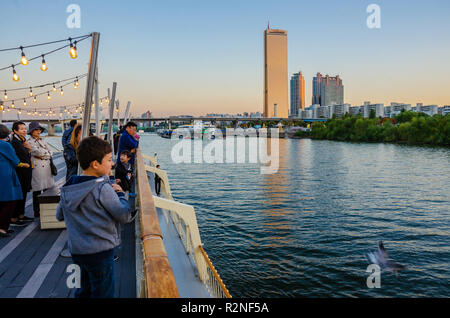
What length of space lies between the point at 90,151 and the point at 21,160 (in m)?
4.43

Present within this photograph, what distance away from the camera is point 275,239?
42.3 feet

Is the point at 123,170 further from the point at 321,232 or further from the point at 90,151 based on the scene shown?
the point at 321,232

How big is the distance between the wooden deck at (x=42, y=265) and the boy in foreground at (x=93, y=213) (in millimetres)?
1408

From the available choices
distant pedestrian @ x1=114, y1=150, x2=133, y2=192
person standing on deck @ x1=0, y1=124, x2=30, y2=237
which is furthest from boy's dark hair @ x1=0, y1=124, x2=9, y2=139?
distant pedestrian @ x1=114, y1=150, x2=133, y2=192

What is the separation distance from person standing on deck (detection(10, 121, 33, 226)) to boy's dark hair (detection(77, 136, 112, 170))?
4.29 m

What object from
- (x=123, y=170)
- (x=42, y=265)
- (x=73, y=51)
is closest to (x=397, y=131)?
(x=73, y=51)

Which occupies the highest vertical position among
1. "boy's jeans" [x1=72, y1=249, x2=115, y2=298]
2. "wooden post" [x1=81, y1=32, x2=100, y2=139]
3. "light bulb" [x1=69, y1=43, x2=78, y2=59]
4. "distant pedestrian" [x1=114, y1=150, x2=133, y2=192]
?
"light bulb" [x1=69, y1=43, x2=78, y2=59]

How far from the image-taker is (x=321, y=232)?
13719 millimetres

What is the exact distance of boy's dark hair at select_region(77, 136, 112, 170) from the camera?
2.56 meters

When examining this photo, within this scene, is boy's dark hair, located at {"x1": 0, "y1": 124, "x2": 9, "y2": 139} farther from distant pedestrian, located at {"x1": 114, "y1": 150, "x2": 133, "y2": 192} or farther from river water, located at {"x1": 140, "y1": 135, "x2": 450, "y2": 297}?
river water, located at {"x1": 140, "y1": 135, "x2": 450, "y2": 297}

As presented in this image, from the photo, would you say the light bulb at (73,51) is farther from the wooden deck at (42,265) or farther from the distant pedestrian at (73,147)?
the wooden deck at (42,265)

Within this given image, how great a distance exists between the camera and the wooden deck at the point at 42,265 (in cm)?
399
